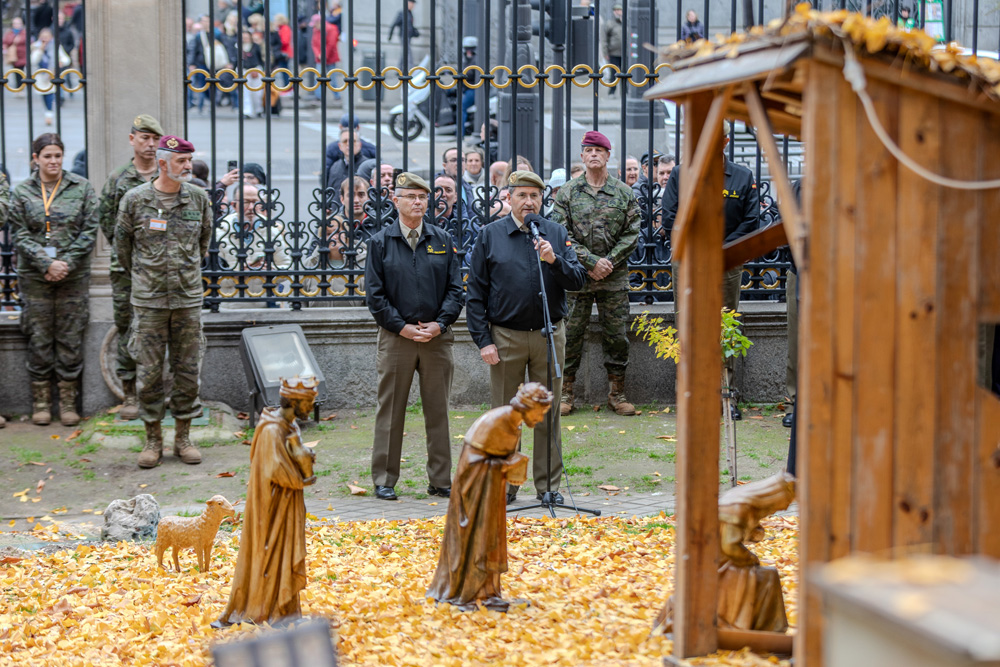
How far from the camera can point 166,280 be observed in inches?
356

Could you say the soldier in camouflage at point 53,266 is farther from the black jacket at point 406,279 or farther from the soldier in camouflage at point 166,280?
the black jacket at point 406,279

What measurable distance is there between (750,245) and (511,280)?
2906mm

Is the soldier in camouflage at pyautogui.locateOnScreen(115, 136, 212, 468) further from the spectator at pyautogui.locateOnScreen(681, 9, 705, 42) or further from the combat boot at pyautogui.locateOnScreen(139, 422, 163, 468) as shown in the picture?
the spectator at pyautogui.locateOnScreen(681, 9, 705, 42)

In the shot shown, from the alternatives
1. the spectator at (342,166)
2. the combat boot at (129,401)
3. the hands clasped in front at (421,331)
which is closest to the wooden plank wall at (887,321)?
the hands clasped in front at (421,331)

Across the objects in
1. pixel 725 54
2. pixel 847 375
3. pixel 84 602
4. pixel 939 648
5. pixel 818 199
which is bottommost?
pixel 84 602

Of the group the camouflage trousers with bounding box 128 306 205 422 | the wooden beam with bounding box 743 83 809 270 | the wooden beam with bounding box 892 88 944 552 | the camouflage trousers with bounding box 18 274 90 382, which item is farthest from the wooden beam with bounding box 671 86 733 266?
the camouflage trousers with bounding box 18 274 90 382

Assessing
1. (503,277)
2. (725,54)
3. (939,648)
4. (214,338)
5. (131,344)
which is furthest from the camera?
(214,338)

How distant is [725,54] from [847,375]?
49.5 inches

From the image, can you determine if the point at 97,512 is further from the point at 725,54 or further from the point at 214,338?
the point at 725,54

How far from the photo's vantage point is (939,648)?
2.17m

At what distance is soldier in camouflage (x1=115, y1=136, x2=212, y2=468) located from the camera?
9.01 meters

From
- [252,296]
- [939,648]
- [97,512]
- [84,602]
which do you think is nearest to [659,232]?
[252,296]

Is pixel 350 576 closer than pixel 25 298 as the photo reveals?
Yes

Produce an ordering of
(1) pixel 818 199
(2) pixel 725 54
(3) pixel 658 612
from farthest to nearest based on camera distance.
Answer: (3) pixel 658 612
(2) pixel 725 54
(1) pixel 818 199
